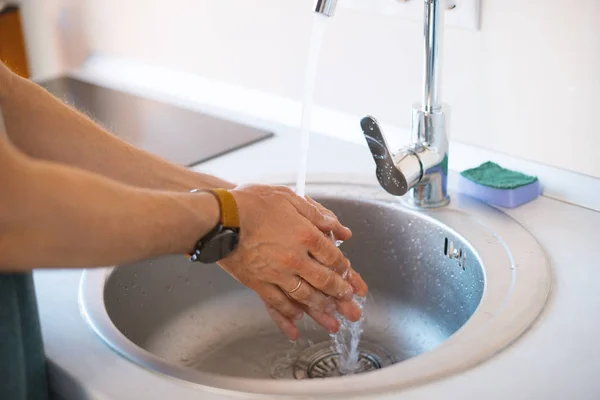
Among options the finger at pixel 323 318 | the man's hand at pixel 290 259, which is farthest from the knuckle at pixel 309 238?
the finger at pixel 323 318

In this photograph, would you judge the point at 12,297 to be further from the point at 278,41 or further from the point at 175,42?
the point at 175,42

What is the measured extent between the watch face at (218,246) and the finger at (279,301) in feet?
0.33

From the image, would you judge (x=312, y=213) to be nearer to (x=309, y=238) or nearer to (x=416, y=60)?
(x=309, y=238)

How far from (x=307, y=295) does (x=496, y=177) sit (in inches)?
13.6

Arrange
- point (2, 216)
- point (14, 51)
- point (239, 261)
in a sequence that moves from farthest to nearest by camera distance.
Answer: point (14, 51) < point (239, 261) < point (2, 216)

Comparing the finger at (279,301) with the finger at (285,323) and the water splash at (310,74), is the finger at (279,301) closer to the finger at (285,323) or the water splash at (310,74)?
the finger at (285,323)

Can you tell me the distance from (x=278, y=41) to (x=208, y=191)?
648mm

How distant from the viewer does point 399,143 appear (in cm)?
121

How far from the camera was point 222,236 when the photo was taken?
2.51ft

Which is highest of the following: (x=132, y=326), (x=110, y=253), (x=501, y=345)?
(x=110, y=253)

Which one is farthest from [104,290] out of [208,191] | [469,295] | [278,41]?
[278,41]

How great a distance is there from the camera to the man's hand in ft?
2.69

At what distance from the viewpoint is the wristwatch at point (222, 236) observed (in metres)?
0.75

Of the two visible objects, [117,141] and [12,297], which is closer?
[12,297]
